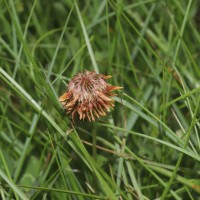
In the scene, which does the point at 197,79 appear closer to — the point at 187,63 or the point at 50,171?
the point at 187,63

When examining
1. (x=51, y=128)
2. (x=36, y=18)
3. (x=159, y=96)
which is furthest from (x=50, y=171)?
(x=36, y=18)

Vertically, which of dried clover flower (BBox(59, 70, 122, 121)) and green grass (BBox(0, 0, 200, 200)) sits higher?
dried clover flower (BBox(59, 70, 122, 121))

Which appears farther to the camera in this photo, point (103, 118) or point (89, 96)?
point (103, 118)

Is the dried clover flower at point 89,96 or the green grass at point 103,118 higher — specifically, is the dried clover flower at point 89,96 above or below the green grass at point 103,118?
above

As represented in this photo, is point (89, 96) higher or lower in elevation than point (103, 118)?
higher
